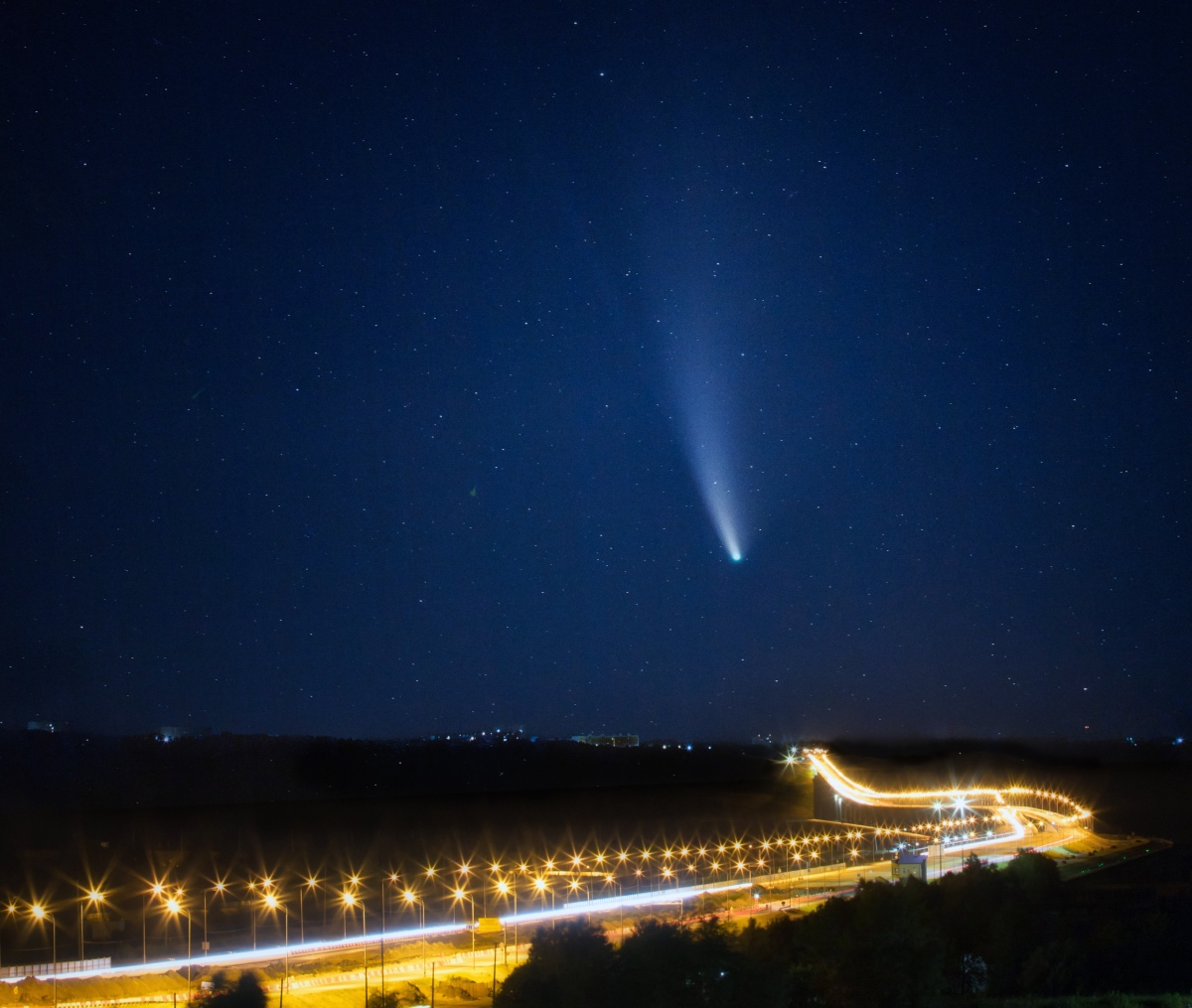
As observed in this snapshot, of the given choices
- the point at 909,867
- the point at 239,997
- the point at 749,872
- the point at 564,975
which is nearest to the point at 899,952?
the point at 564,975

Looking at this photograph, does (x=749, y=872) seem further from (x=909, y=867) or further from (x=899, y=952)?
(x=899, y=952)

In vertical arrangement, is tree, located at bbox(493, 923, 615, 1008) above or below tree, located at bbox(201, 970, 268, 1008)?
below

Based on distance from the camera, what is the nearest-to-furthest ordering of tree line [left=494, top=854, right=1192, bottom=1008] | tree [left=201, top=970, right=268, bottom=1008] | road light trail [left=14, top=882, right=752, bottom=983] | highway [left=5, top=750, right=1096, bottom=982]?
tree [left=201, top=970, right=268, bottom=1008]
tree line [left=494, top=854, right=1192, bottom=1008]
road light trail [left=14, top=882, right=752, bottom=983]
highway [left=5, top=750, right=1096, bottom=982]

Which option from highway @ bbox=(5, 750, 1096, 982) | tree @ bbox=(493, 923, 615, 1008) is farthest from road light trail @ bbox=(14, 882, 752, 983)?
tree @ bbox=(493, 923, 615, 1008)

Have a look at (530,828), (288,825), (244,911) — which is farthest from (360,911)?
(288,825)

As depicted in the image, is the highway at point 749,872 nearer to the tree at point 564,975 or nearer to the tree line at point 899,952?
the tree line at point 899,952

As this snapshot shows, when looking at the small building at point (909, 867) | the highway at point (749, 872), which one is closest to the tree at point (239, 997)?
the highway at point (749, 872)

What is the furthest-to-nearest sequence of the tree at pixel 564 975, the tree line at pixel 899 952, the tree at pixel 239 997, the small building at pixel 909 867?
the small building at pixel 909 867 < the tree line at pixel 899 952 < the tree at pixel 564 975 < the tree at pixel 239 997

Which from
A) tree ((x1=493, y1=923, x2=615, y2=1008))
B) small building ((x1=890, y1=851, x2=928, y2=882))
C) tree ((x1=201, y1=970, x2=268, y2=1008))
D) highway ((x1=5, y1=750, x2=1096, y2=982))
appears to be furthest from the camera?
small building ((x1=890, y1=851, x2=928, y2=882))

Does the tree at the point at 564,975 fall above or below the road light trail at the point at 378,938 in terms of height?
above

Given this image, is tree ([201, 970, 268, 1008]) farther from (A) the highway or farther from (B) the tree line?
(A) the highway

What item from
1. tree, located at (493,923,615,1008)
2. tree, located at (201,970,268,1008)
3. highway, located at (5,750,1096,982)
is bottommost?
highway, located at (5,750,1096,982)
